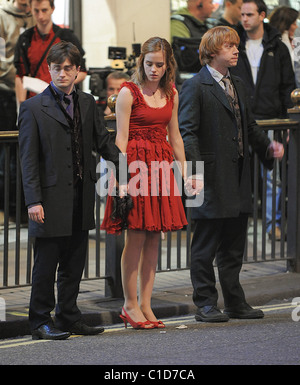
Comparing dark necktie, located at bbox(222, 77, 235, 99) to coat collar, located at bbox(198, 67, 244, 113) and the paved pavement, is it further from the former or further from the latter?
the paved pavement

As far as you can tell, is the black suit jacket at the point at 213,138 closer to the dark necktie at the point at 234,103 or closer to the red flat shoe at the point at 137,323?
the dark necktie at the point at 234,103

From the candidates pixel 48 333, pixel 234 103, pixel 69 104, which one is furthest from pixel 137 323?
pixel 234 103

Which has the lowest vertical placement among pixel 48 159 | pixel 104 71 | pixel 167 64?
pixel 48 159

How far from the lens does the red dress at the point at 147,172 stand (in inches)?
300

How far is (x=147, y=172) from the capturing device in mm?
7625

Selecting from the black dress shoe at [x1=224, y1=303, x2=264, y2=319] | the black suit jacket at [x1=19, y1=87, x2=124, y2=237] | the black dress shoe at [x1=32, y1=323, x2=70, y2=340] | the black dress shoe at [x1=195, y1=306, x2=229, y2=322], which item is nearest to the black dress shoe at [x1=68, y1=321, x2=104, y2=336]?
the black dress shoe at [x1=32, y1=323, x2=70, y2=340]

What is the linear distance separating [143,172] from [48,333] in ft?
4.10

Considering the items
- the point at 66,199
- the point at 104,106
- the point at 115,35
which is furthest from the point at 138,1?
the point at 66,199

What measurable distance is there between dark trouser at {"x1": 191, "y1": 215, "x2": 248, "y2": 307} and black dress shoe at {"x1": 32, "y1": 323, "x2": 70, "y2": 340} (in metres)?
1.14

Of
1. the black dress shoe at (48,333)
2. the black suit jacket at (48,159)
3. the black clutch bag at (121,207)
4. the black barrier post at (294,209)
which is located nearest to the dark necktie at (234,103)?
the black clutch bag at (121,207)

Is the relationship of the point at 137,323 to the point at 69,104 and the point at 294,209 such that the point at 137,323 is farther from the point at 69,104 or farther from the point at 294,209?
the point at 294,209

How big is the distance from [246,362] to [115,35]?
699 cm

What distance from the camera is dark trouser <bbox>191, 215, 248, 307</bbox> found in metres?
8.02
